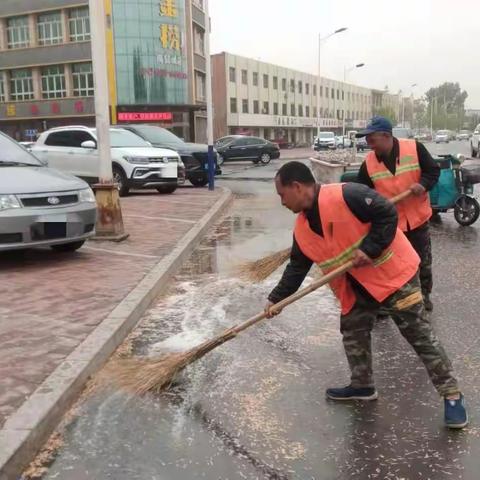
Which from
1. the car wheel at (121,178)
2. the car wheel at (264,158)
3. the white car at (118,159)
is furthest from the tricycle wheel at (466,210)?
the car wheel at (264,158)

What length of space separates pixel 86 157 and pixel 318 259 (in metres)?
11.9

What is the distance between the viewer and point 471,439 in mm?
3305

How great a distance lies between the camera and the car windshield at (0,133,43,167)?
765cm

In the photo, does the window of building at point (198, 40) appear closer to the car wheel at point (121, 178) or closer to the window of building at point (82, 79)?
the window of building at point (82, 79)

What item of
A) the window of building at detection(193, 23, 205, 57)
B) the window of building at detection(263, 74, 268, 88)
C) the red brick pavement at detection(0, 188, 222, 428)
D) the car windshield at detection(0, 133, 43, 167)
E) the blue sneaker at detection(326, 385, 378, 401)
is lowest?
the blue sneaker at detection(326, 385, 378, 401)

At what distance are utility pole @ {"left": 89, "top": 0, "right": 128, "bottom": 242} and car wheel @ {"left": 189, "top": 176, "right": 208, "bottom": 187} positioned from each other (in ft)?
31.6

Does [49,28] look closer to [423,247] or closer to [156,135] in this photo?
[156,135]

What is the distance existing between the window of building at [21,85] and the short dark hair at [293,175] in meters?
53.3

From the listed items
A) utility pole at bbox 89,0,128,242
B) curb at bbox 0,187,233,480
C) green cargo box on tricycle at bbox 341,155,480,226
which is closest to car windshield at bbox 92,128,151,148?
utility pole at bbox 89,0,128,242

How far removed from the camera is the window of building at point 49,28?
166 ft

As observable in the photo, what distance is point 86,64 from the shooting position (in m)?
50.2

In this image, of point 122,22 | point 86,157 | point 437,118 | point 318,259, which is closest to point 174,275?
point 318,259

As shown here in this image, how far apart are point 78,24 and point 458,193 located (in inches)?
1792

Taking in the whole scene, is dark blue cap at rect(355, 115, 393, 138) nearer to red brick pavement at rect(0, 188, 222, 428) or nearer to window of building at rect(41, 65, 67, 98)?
red brick pavement at rect(0, 188, 222, 428)
